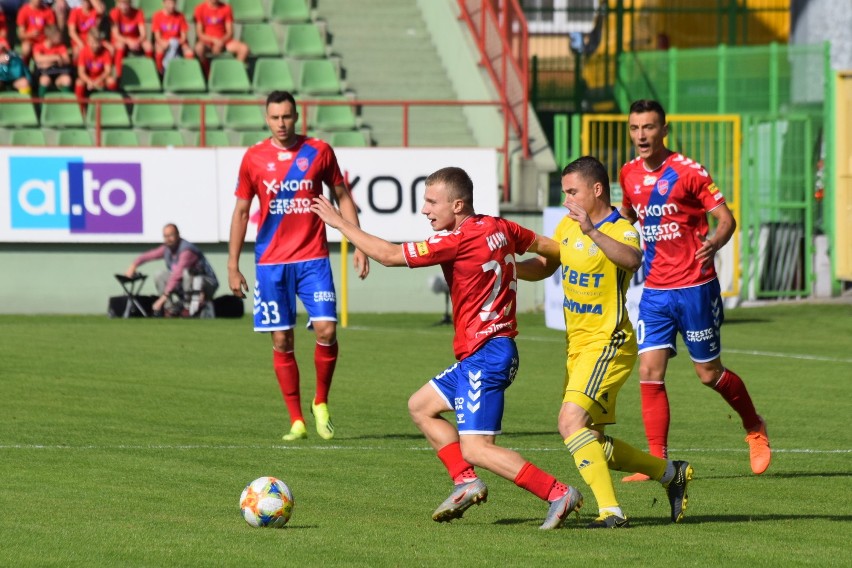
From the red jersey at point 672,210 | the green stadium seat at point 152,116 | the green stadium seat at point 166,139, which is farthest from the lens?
the green stadium seat at point 152,116

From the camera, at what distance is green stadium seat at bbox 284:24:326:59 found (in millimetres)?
26234

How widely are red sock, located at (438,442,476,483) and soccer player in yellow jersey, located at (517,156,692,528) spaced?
1.51 feet

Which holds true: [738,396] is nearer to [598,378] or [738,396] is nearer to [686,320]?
[686,320]

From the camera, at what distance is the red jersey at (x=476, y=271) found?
23.0ft

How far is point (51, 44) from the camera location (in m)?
24.3

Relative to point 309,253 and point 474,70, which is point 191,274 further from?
point 309,253

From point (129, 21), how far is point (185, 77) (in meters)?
1.24

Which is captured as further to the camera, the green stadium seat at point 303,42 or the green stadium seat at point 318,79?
the green stadium seat at point 303,42

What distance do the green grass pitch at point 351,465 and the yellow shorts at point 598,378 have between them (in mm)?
548

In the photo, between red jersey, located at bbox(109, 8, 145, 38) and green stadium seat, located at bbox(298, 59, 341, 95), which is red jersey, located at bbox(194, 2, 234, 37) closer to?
red jersey, located at bbox(109, 8, 145, 38)

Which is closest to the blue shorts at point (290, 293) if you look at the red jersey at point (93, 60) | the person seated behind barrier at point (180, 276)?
the person seated behind barrier at point (180, 276)

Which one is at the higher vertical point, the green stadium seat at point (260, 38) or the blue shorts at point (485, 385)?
the green stadium seat at point (260, 38)

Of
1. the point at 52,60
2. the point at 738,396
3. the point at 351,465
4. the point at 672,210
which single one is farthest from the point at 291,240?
the point at 52,60

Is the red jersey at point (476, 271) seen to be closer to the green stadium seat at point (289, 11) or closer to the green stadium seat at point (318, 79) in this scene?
the green stadium seat at point (318, 79)
